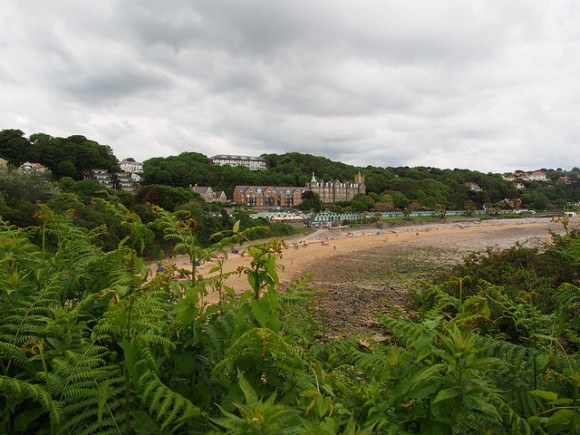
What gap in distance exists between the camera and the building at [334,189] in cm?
11075

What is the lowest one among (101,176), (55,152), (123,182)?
(123,182)

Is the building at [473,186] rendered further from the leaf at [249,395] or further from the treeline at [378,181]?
the leaf at [249,395]

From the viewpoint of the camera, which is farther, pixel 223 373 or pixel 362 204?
pixel 362 204

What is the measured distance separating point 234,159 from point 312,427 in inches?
6465

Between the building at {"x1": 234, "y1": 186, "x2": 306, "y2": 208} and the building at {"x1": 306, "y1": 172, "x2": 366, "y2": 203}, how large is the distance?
9.21 metres

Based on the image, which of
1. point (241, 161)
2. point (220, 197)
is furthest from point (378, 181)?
point (241, 161)

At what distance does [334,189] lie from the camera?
4449 inches

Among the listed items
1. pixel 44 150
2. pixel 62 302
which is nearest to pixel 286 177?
pixel 44 150

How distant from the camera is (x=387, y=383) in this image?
192cm

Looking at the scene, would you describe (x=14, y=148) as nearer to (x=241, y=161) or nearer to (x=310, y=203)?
(x=310, y=203)

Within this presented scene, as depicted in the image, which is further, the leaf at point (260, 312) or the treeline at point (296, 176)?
the treeline at point (296, 176)

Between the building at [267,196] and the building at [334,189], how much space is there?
9.21 metres

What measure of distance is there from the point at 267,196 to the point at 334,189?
2680cm

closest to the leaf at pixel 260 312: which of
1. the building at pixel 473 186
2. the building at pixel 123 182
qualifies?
the building at pixel 123 182
